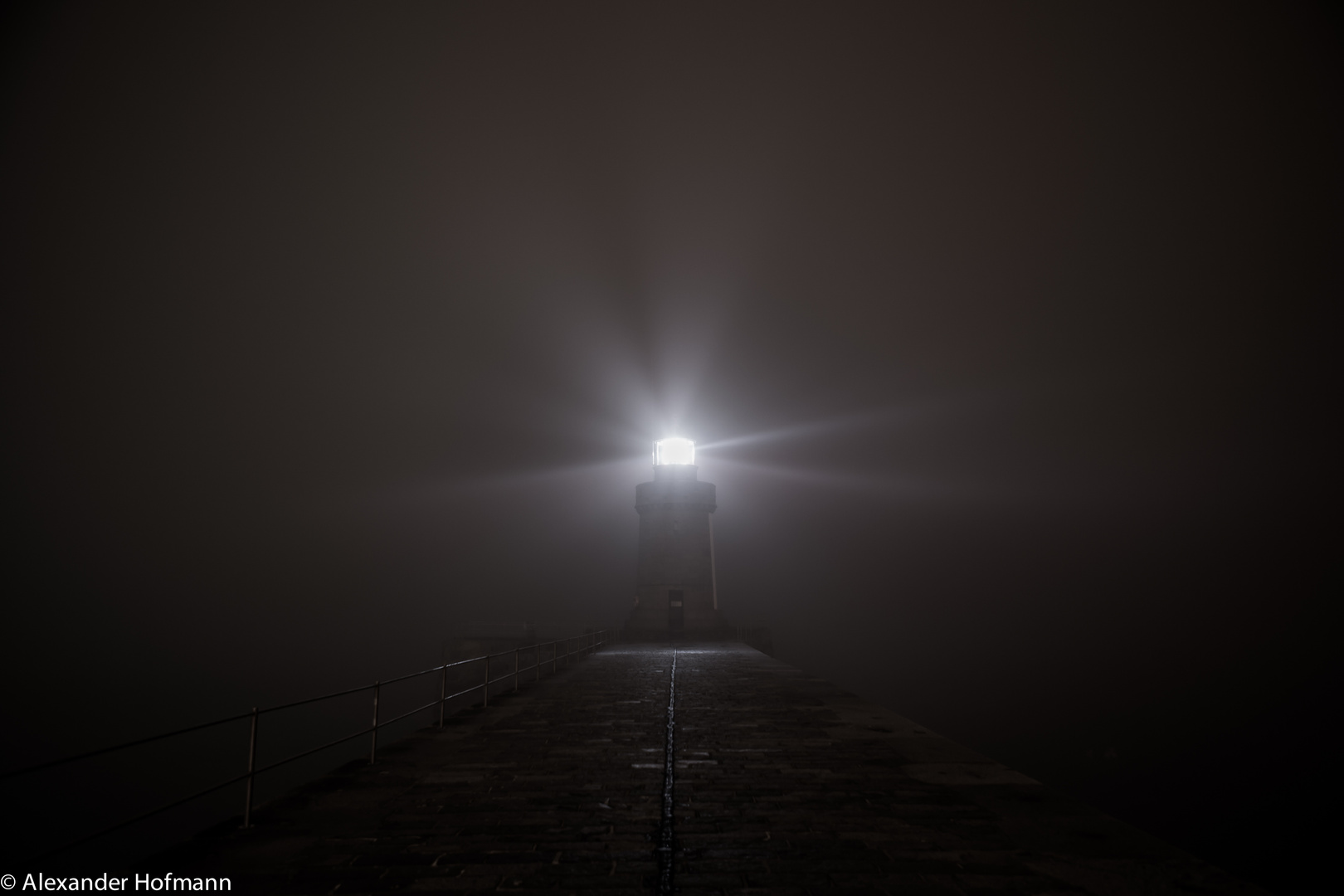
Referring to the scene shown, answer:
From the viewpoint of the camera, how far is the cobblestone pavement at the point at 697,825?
12.3 ft

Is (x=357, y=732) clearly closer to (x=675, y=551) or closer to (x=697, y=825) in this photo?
(x=675, y=551)

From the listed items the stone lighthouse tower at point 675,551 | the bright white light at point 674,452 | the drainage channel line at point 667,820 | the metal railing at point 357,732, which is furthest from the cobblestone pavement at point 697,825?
the bright white light at point 674,452

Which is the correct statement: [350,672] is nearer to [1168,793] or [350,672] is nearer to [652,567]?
[652,567]

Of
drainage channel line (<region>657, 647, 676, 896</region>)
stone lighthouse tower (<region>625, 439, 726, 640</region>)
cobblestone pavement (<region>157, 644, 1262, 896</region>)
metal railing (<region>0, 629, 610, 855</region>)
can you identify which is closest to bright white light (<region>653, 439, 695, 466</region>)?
stone lighthouse tower (<region>625, 439, 726, 640</region>)

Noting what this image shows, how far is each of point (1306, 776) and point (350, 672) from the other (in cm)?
8660

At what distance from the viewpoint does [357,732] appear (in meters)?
19.3

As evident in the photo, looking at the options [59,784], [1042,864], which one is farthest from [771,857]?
[59,784]

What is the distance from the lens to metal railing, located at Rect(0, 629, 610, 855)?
363cm

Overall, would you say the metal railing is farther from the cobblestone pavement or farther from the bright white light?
the bright white light

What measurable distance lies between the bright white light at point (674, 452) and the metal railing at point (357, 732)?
9.78 meters

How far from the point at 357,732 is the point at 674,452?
1978 centimetres

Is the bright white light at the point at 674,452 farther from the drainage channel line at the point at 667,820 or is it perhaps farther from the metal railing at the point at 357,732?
the drainage channel line at the point at 667,820

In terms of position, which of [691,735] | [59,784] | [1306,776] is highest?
[691,735]

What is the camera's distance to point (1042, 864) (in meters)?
3.90
